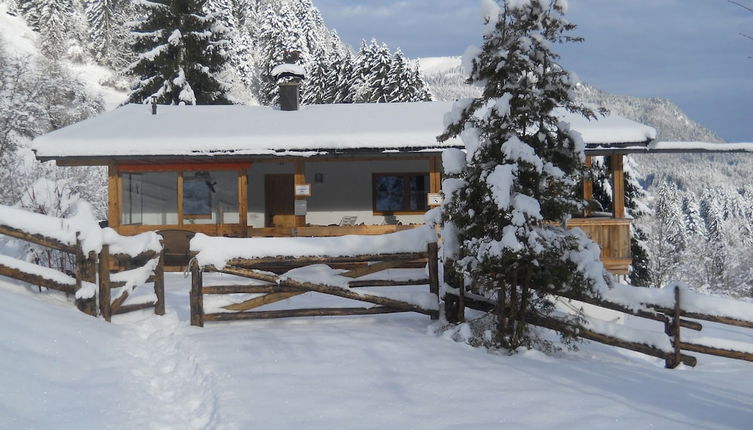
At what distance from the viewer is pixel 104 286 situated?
26.6 ft

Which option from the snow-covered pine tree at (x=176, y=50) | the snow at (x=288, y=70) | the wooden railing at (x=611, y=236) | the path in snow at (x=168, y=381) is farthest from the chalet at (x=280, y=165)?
the snow-covered pine tree at (x=176, y=50)

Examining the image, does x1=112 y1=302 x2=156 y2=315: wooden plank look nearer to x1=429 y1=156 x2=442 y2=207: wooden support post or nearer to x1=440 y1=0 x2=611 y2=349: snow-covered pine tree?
x1=440 y1=0 x2=611 y2=349: snow-covered pine tree

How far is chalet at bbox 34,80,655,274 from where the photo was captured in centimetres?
1479

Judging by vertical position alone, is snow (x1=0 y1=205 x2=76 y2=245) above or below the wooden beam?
below

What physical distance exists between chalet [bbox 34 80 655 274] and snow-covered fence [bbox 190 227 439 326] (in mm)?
6668

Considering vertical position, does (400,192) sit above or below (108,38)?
below

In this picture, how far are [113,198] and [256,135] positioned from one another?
3996mm

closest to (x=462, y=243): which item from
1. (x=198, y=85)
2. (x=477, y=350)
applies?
(x=477, y=350)

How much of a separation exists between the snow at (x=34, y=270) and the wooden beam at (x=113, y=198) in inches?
313

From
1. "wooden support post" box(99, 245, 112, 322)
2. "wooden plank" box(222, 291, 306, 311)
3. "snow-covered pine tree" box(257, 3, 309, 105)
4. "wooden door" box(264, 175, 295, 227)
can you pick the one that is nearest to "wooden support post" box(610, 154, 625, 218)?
"wooden door" box(264, 175, 295, 227)

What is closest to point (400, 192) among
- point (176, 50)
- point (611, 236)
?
point (611, 236)

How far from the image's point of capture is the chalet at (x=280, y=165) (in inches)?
582

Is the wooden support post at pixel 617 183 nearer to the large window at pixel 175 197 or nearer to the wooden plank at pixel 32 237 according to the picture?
the large window at pixel 175 197

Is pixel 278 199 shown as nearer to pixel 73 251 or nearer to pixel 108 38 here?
pixel 73 251
